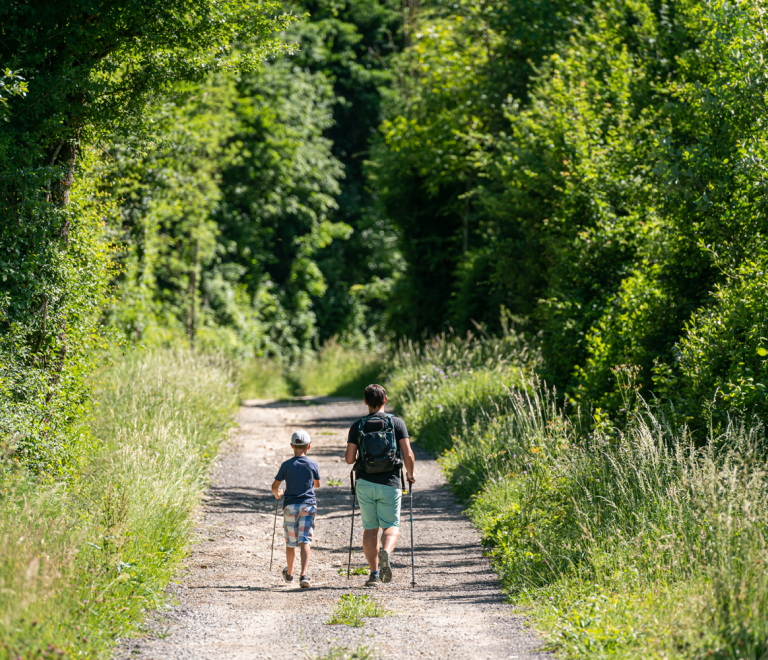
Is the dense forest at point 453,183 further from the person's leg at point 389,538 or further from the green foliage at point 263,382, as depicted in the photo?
the person's leg at point 389,538

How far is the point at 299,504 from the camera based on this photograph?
732 cm

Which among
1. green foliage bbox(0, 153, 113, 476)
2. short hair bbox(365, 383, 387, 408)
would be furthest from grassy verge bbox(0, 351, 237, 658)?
short hair bbox(365, 383, 387, 408)

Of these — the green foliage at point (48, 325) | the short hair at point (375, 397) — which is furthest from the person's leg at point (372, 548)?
the green foliage at point (48, 325)

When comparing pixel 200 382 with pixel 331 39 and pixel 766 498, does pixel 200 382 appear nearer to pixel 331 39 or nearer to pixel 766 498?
pixel 766 498

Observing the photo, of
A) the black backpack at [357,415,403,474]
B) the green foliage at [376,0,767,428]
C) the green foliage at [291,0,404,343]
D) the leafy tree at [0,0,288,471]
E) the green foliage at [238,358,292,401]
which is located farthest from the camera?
the green foliage at [291,0,404,343]

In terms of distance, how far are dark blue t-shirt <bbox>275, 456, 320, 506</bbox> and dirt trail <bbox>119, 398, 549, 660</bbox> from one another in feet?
2.47

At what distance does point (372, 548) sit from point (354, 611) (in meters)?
1.31

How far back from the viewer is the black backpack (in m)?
7.21

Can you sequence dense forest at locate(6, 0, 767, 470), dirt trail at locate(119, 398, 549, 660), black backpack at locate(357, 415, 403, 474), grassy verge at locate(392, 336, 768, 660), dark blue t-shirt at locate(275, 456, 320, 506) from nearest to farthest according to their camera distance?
grassy verge at locate(392, 336, 768, 660) < dirt trail at locate(119, 398, 549, 660) < black backpack at locate(357, 415, 403, 474) < dark blue t-shirt at locate(275, 456, 320, 506) < dense forest at locate(6, 0, 767, 470)

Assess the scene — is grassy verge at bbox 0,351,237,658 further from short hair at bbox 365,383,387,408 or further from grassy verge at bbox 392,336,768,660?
grassy verge at bbox 392,336,768,660

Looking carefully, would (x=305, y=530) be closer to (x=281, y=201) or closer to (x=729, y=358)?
(x=729, y=358)

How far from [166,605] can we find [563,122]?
1070 centimetres

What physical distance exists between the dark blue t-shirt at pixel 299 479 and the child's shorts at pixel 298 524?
0.20 feet

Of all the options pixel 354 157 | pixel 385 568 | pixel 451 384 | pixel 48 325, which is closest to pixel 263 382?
pixel 451 384
